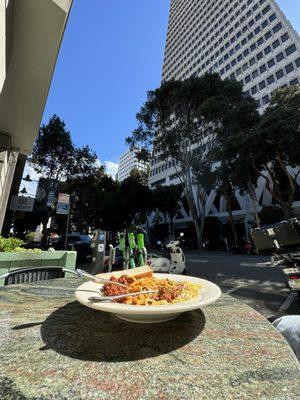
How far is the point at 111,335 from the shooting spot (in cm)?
78

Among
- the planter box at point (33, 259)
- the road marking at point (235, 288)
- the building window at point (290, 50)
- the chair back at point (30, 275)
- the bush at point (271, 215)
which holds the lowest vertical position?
the road marking at point (235, 288)

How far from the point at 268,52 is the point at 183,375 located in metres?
51.6

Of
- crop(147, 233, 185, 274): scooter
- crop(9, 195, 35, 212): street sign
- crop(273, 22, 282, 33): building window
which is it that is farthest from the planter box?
crop(273, 22, 282, 33): building window

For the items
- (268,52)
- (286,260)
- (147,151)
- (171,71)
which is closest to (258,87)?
(268,52)

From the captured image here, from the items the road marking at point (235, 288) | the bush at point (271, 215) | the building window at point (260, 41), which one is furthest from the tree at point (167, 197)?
the building window at point (260, 41)

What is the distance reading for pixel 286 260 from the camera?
4.24 meters

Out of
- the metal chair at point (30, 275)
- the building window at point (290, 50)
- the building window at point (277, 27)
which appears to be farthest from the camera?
the building window at point (277, 27)

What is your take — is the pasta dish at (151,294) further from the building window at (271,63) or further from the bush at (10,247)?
the building window at (271,63)

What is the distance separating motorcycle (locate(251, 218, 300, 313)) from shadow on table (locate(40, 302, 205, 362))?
12.6 ft

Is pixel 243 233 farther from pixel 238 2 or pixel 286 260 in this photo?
pixel 238 2

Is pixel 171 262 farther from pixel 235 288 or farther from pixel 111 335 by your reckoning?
pixel 111 335

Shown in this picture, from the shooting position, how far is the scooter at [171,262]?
25.2 ft

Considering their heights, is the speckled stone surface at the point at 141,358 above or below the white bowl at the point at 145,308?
below

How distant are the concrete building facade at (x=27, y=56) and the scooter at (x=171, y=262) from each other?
5.27 metres
